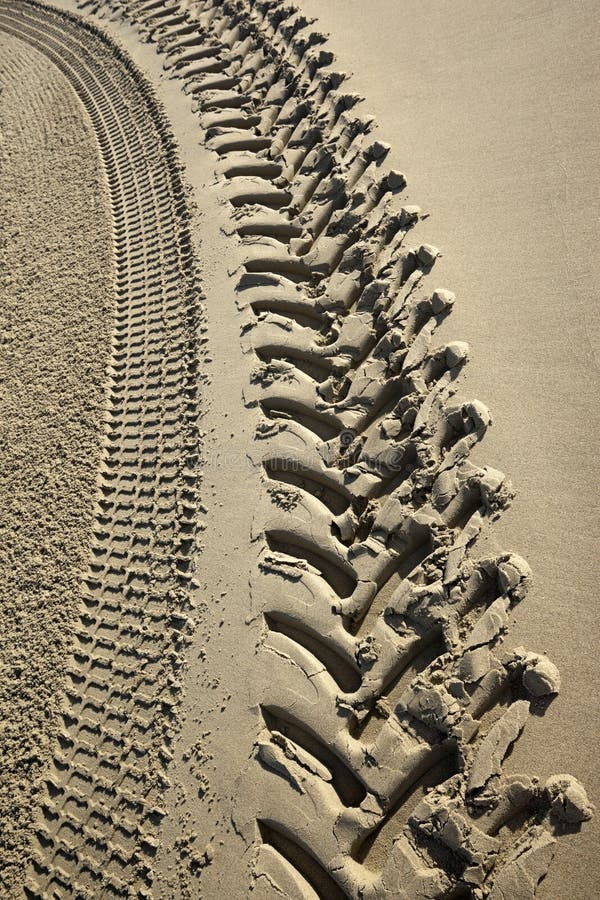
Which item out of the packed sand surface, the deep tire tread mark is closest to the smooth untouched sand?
the packed sand surface

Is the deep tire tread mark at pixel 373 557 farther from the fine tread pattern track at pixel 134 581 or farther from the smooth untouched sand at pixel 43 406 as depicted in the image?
the smooth untouched sand at pixel 43 406

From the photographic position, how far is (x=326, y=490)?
10.4 ft

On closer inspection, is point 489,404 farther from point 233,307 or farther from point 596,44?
point 596,44

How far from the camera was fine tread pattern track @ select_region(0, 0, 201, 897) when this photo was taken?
2.66 meters

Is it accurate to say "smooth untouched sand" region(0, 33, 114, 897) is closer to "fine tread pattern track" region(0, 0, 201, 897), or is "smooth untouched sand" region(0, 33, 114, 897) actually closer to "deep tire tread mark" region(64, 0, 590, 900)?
"fine tread pattern track" region(0, 0, 201, 897)

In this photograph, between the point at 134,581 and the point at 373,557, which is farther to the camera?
the point at 134,581

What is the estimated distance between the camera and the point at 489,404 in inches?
115

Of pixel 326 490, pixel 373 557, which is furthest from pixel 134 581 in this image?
pixel 373 557

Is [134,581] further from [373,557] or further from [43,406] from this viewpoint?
[43,406]

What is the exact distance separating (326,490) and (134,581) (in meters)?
1.16

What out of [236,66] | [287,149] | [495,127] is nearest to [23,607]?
[287,149]

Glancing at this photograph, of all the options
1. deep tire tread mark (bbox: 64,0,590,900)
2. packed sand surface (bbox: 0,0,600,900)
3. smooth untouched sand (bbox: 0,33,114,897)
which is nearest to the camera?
deep tire tread mark (bbox: 64,0,590,900)

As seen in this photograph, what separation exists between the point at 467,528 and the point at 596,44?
3732 mm

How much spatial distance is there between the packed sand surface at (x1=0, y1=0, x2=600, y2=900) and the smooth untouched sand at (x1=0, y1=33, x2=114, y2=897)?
0.07ft
